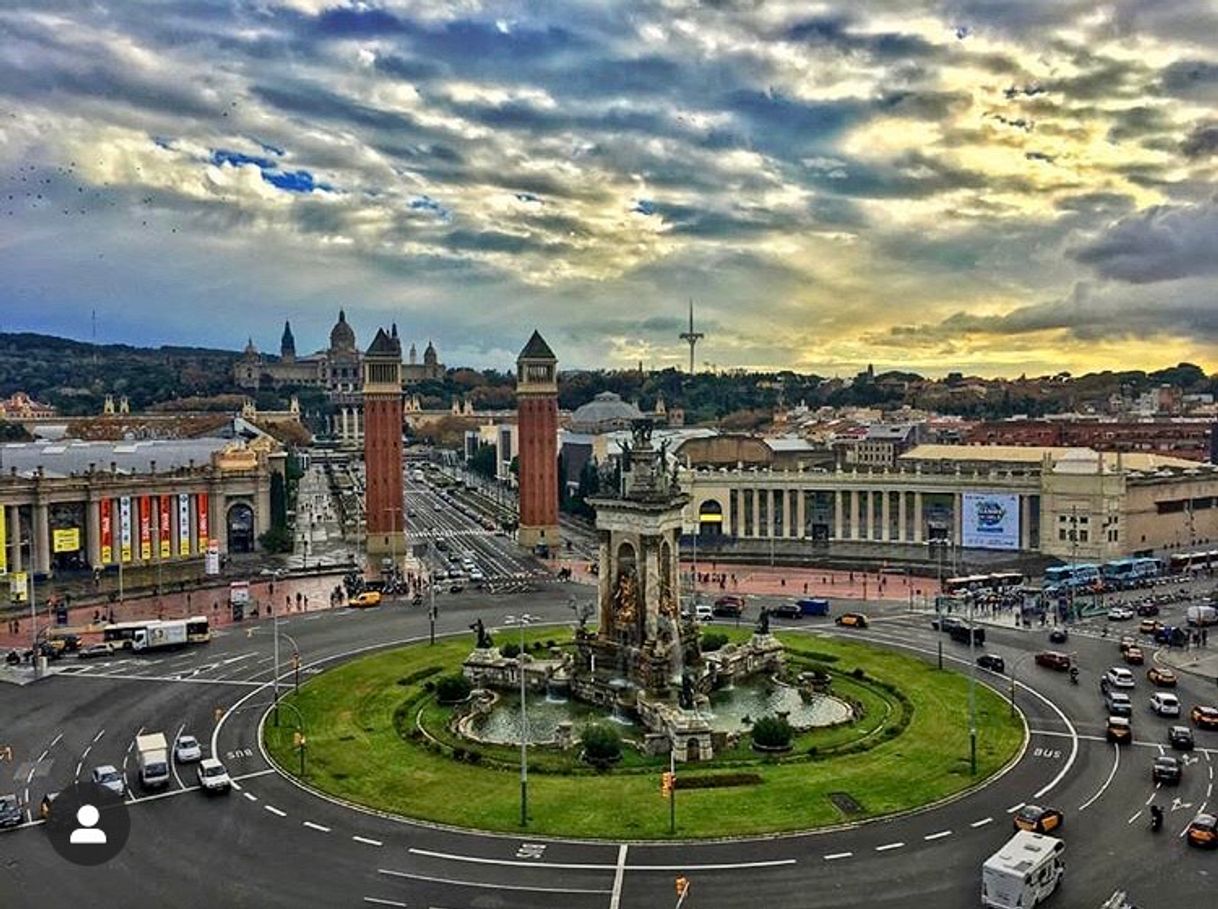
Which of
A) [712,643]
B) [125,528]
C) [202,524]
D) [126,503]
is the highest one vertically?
[126,503]

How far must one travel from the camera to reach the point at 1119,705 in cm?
5997

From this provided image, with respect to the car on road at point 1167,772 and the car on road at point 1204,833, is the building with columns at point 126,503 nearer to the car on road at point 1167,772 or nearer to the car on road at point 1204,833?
the car on road at point 1167,772

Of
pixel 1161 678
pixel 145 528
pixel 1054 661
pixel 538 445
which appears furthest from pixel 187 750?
pixel 538 445

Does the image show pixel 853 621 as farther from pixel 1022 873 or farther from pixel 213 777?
pixel 213 777

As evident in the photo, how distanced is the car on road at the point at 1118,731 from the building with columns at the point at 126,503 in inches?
3940

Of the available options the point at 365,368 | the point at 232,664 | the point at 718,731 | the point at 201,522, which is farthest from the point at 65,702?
the point at 365,368

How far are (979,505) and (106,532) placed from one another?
98.9 m

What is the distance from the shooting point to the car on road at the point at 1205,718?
58.1 m

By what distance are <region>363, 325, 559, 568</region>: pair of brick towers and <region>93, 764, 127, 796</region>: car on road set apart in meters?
81.5

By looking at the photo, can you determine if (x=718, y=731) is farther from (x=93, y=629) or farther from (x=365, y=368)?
(x=365, y=368)

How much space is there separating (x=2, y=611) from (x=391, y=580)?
116ft

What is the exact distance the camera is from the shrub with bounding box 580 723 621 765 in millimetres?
53562

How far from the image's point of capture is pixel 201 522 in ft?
410

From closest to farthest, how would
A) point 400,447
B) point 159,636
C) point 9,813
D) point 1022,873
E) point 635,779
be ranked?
point 1022,873 < point 9,813 < point 635,779 < point 159,636 < point 400,447
